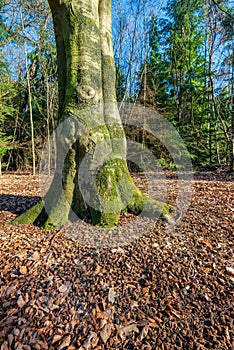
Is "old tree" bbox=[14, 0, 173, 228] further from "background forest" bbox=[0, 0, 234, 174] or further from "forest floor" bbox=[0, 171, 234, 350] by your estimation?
"background forest" bbox=[0, 0, 234, 174]

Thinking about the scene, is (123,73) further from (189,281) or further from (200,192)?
(189,281)

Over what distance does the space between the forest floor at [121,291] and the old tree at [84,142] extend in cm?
35

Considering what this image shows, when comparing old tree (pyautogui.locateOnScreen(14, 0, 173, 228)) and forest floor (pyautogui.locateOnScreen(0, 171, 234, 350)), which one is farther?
old tree (pyautogui.locateOnScreen(14, 0, 173, 228))

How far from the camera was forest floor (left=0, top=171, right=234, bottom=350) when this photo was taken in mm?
1345

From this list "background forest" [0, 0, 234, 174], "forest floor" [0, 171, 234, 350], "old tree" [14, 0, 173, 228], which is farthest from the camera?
"background forest" [0, 0, 234, 174]

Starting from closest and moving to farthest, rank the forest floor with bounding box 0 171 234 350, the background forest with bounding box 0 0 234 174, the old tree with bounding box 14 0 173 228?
1. the forest floor with bounding box 0 171 234 350
2. the old tree with bounding box 14 0 173 228
3. the background forest with bounding box 0 0 234 174

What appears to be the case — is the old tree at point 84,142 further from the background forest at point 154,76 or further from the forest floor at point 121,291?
the background forest at point 154,76

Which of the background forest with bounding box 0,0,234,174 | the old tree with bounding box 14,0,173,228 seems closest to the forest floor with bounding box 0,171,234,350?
the old tree with bounding box 14,0,173,228

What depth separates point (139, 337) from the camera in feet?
4.36

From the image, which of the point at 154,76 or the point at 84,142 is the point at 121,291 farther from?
the point at 154,76

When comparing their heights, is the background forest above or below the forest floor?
above

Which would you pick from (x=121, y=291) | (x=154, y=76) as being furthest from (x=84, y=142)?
(x=154, y=76)

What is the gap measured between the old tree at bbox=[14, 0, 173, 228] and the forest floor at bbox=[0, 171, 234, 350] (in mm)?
352

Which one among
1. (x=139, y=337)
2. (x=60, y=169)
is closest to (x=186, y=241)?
(x=139, y=337)
